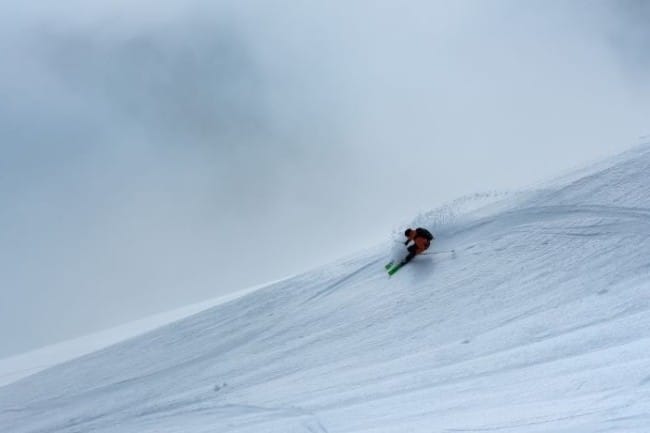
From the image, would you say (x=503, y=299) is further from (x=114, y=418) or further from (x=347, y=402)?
(x=114, y=418)

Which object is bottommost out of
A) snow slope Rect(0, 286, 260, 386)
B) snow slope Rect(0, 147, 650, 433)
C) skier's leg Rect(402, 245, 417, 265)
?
snow slope Rect(0, 147, 650, 433)

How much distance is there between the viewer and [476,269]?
24.5ft

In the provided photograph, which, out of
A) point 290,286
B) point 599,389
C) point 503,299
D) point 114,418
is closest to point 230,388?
point 114,418

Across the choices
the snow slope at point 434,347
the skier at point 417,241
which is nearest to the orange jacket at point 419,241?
the skier at point 417,241

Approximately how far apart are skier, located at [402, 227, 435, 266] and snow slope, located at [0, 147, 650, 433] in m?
0.12

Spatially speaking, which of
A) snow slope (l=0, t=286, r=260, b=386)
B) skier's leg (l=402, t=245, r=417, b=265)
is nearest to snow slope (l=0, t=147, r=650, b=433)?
skier's leg (l=402, t=245, r=417, b=265)

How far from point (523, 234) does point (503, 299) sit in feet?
3.88

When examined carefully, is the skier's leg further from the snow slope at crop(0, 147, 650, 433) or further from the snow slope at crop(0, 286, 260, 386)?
the snow slope at crop(0, 286, 260, 386)

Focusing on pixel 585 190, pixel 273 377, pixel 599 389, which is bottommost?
pixel 599 389

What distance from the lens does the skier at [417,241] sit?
7.93 meters

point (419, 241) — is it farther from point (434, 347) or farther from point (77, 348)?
point (77, 348)

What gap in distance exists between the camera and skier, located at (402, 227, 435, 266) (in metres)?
7.93

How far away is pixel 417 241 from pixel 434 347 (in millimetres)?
1771

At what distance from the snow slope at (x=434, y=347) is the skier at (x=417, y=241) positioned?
0.40ft
